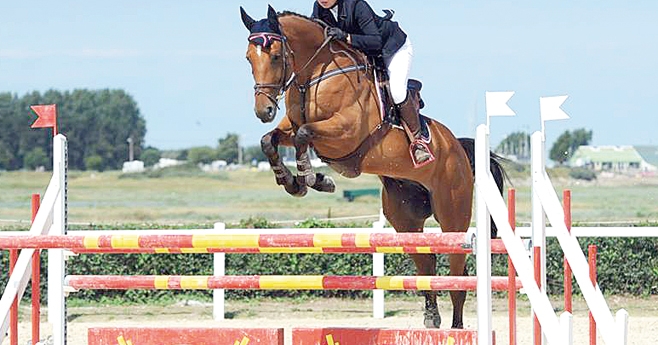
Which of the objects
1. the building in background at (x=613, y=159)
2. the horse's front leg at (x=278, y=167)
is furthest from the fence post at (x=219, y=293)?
the building in background at (x=613, y=159)

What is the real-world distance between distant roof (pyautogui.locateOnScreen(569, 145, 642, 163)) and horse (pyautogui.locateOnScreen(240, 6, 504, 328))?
36.6 meters

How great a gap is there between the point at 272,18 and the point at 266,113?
0.57m

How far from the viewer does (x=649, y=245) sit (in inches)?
374

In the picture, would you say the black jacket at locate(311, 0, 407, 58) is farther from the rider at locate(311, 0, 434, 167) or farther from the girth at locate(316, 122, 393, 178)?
the girth at locate(316, 122, 393, 178)

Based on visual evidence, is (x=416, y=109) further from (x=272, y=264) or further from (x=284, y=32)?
(x=272, y=264)

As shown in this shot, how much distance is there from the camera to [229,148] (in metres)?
45.5

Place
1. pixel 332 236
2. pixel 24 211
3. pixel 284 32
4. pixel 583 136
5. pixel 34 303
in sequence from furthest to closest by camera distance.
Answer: pixel 583 136 < pixel 24 211 < pixel 284 32 < pixel 34 303 < pixel 332 236

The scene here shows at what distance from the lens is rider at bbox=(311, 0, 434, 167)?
230 inches

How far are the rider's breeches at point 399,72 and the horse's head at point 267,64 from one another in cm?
73

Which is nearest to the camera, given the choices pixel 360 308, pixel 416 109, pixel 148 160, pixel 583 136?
pixel 416 109

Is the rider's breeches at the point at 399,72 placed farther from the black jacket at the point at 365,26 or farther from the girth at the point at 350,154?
the girth at the point at 350,154

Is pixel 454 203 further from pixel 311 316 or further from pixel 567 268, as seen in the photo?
pixel 311 316

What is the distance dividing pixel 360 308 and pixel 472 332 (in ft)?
16.6

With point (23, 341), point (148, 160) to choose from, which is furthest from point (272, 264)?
point (148, 160)
